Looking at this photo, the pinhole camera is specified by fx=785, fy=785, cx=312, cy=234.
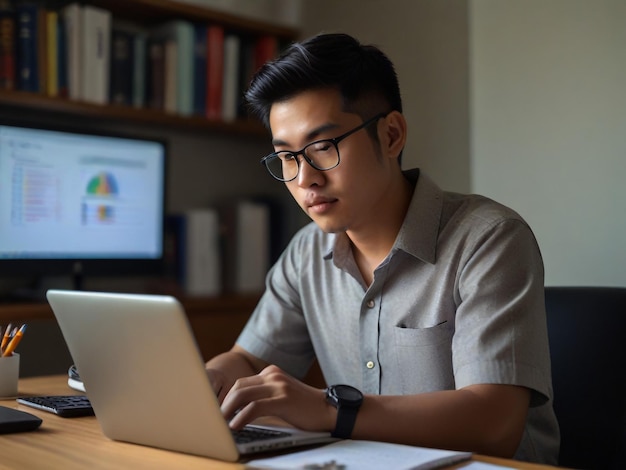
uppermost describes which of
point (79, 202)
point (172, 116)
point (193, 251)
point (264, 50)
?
point (264, 50)

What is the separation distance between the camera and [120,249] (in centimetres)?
250

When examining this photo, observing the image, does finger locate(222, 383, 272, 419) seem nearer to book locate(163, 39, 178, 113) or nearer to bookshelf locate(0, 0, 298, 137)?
bookshelf locate(0, 0, 298, 137)

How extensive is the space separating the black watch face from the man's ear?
537 millimetres

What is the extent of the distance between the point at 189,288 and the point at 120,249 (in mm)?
326

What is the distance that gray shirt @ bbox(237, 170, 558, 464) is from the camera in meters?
1.16

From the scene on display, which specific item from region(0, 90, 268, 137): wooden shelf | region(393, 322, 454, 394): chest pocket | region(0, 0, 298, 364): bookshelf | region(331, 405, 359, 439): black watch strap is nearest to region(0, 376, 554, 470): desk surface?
region(331, 405, 359, 439): black watch strap

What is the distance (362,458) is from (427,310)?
520mm

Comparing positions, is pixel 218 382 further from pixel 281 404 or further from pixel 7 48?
pixel 7 48

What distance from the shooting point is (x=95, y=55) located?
243cm

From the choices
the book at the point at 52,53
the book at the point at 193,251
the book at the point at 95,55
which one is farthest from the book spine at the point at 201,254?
the book at the point at 52,53

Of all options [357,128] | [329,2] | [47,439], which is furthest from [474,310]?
[329,2]

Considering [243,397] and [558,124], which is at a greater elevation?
[558,124]

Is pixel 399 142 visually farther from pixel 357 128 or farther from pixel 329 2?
pixel 329 2

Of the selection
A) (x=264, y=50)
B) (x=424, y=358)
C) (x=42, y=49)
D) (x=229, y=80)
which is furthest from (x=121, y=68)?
(x=424, y=358)
